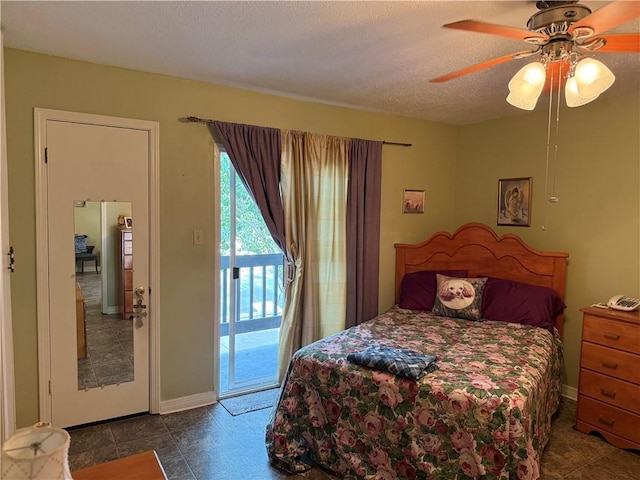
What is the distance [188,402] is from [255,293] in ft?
3.22

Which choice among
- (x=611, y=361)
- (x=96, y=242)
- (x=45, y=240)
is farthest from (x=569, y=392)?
(x=45, y=240)

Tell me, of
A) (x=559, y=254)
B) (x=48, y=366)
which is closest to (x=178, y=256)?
(x=48, y=366)

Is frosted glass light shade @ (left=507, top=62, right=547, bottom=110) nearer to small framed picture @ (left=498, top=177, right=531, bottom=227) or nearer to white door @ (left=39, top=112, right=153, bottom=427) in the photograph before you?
small framed picture @ (left=498, top=177, right=531, bottom=227)

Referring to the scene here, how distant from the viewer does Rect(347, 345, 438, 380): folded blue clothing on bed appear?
89.0 inches

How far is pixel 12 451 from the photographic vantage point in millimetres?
1079

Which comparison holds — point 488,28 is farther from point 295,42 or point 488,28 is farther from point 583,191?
point 583,191

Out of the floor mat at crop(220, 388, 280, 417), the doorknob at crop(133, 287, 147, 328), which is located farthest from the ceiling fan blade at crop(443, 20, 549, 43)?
the floor mat at crop(220, 388, 280, 417)

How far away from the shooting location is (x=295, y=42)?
2332 mm

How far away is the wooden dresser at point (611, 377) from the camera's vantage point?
8.93ft

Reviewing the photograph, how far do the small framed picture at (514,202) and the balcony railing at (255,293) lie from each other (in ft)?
6.84

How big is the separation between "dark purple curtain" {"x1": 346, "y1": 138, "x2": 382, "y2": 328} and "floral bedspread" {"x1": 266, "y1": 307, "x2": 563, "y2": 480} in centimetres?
87

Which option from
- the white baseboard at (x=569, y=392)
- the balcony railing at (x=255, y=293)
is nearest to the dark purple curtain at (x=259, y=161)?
the balcony railing at (x=255, y=293)

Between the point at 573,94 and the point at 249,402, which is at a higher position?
the point at 573,94

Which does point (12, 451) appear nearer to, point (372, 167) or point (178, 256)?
point (178, 256)
